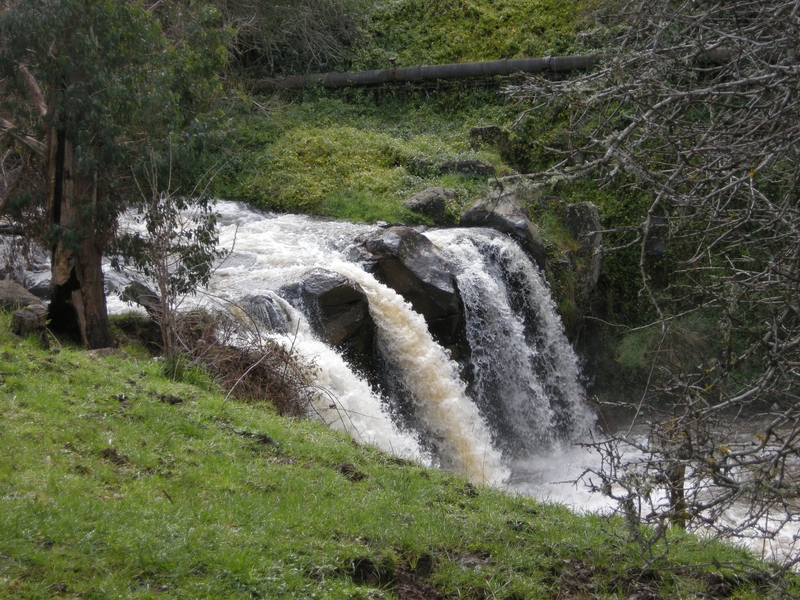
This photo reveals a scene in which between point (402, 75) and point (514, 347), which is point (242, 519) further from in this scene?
point (402, 75)

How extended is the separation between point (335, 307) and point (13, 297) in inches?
153

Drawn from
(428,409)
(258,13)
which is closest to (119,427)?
(428,409)

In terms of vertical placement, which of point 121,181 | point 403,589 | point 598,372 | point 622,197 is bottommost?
point 403,589

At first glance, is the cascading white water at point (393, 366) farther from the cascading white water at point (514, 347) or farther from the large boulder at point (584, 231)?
the large boulder at point (584, 231)

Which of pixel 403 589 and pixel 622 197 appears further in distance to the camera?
pixel 622 197

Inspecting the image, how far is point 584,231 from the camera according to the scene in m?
15.3

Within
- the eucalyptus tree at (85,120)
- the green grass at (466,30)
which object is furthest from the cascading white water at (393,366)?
the green grass at (466,30)

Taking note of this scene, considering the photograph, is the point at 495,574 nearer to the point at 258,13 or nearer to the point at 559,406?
the point at 559,406

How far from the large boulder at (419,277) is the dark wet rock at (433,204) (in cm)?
291

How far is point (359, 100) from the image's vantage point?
21828 mm

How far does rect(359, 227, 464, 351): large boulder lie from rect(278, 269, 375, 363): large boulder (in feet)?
3.90

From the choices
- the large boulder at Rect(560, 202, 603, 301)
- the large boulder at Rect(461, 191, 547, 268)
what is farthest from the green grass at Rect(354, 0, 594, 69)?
the large boulder at Rect(461, 191, 547, 268)

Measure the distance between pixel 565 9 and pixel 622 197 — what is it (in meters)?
8.10

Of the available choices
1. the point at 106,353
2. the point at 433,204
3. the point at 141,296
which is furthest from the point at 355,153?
the point at 106,353
